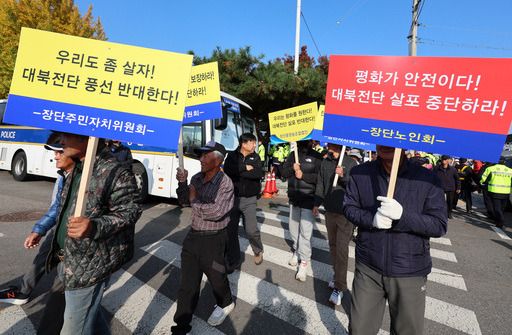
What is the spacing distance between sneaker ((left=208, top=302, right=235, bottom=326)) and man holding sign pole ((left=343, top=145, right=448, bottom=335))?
4.49 feet

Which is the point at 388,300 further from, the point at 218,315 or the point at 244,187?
the point at 244,187

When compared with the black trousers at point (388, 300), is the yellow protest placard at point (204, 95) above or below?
above

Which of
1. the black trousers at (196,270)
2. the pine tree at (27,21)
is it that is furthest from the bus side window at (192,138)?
the pine tree at (27,21)

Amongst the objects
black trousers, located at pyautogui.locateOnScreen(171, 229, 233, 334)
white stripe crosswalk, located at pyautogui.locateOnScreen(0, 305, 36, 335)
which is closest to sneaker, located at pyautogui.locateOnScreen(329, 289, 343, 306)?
black trousers, located at pyautogui.locateOnScreen(171, 229, 233, 334)

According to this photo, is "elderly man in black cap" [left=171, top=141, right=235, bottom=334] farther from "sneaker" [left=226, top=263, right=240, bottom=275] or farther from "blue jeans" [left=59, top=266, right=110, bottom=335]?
"sneaker" [left=226, top=263, right=240, bottom=275]

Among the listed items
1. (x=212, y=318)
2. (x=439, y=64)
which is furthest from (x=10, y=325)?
(x=439, y=64)

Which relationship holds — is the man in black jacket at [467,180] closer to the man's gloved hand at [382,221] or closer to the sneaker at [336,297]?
the sneaker at [336,297]

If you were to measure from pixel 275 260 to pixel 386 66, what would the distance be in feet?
11.8

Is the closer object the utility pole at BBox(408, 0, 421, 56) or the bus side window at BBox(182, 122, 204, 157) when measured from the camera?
the bus side window at BBox(182, 122, 204, 157)

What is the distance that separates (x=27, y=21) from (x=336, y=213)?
2393 centimetres

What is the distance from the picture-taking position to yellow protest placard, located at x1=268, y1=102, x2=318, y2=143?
4539 millimetres

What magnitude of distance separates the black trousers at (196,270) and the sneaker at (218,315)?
0.67 feet

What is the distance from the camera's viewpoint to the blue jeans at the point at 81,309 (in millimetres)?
1824

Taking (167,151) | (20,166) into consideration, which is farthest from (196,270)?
(20,166)
